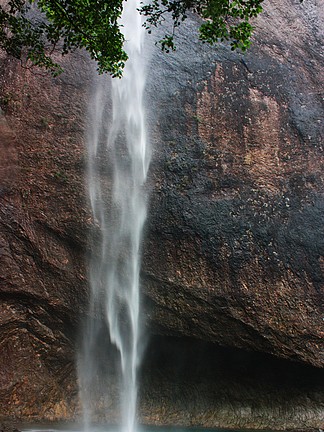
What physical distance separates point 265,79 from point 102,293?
6.71 m

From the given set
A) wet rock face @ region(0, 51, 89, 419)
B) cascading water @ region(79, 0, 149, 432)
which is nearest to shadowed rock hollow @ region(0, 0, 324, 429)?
wet rock face @ region(0, 51, 89, 419)

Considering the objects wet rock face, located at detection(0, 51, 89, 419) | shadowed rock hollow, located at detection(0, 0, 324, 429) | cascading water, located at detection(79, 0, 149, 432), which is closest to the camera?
wet rock face, located at detection(0, 51, 89, 419)

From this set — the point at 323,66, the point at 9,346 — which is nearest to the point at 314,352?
the point at 9,346

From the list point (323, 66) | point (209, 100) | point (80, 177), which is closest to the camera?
point (80, 177)

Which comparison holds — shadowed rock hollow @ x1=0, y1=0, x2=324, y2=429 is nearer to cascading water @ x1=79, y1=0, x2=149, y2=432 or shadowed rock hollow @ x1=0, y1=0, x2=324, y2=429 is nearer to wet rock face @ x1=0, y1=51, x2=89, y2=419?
wet rock face @ x1=0, y1=51, x2=89, y2=419

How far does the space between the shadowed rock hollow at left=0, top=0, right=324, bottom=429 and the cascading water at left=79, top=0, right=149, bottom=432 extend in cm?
27

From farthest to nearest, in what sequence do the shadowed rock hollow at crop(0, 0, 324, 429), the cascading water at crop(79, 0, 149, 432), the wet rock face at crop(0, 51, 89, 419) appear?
the cascading water at crop(79, 0, 149, 432) < the shadowed rock hollow at crop(0, 0, 324, 429) < the wet rock face at crop(0, 51, 89, 419)

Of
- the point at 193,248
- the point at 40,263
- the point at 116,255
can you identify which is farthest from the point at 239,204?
the point at 40,263

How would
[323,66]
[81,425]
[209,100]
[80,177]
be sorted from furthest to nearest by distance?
1. [323,66]
2. [209,100]
3. [80,177]
4. [81,425]

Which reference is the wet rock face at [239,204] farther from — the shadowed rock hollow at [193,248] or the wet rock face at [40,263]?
the wet rock face at [40,263]

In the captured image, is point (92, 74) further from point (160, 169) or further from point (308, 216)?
point (308, 216)

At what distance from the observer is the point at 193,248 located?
32.3 feet

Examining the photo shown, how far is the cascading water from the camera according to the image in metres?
9.77

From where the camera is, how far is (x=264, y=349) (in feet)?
31.2
